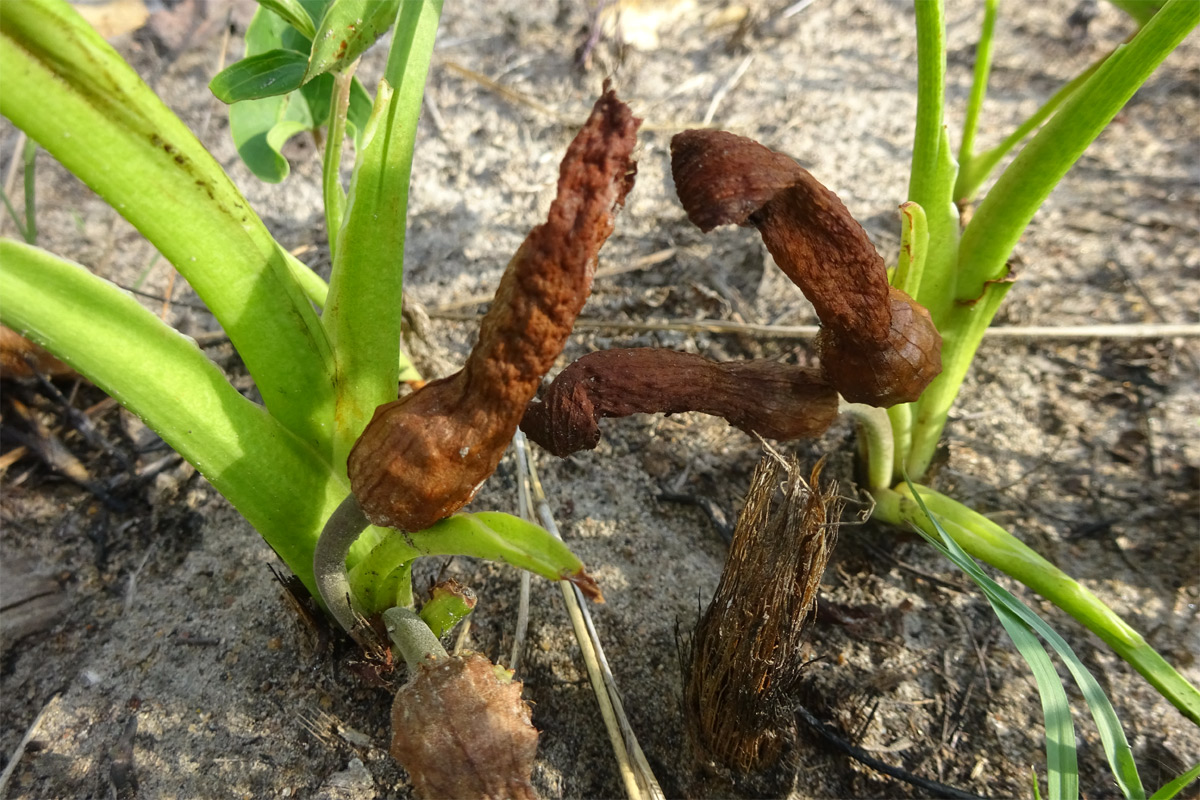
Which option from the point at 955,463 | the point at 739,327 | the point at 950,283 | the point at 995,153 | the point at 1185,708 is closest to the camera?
the point at 1185,708

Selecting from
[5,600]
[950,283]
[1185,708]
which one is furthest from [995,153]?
[5,600]

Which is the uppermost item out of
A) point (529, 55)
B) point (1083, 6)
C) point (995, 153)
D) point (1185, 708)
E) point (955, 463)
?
point (1083, 6)

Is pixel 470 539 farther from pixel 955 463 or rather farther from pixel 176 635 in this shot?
pixel 955 463

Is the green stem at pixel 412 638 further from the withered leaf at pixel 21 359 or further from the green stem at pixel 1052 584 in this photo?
the withered leaf at pixel 21 359

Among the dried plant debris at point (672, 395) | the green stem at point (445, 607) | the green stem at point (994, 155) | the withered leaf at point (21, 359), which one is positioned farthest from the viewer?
the withered leaf at point (21, 359)

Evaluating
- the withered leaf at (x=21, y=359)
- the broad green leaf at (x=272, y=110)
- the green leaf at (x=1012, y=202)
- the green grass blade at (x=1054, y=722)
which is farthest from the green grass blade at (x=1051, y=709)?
the withered leaf at (x=21, y=359)

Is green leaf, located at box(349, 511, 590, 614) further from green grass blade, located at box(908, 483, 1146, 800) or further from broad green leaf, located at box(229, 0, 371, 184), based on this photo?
broad green leaf, located at box(229, 0, 371, 184)

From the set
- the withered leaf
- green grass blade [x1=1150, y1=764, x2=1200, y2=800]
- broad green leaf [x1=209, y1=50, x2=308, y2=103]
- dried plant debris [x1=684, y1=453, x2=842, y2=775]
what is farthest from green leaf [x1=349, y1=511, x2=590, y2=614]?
the withered leaf
